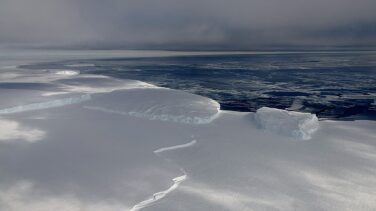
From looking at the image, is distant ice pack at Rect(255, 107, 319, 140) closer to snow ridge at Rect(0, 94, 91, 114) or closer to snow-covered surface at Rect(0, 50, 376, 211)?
snow-covered surface at Rect(0, 50, 376, 211)

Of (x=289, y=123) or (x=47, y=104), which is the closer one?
(x=289, y=123)

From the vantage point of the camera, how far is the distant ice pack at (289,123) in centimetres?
1027

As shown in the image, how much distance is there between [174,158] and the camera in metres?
8.08

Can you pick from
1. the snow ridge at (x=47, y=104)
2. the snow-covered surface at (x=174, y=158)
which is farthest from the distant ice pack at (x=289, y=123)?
the snow ridge at (x=47, y=104)

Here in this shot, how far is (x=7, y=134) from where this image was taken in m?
9.52

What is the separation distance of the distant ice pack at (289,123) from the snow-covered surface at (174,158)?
0.11ft

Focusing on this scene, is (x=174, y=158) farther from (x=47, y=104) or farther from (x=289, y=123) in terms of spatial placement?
(x=47, y=104)

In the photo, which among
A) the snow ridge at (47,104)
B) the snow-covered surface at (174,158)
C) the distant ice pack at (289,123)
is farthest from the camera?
the snow ridge at (47,104)

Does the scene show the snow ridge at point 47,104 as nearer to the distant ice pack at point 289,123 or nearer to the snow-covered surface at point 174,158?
the snow-covered surface at point 174,158

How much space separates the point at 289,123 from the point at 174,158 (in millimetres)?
4495

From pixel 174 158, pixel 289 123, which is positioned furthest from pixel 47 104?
pixel 289 123

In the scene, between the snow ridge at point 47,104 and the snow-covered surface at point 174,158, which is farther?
the snow ridge at point 47,104

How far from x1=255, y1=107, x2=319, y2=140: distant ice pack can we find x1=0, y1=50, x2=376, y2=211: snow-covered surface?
0.03 m

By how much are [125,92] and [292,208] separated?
10844 millimetres
